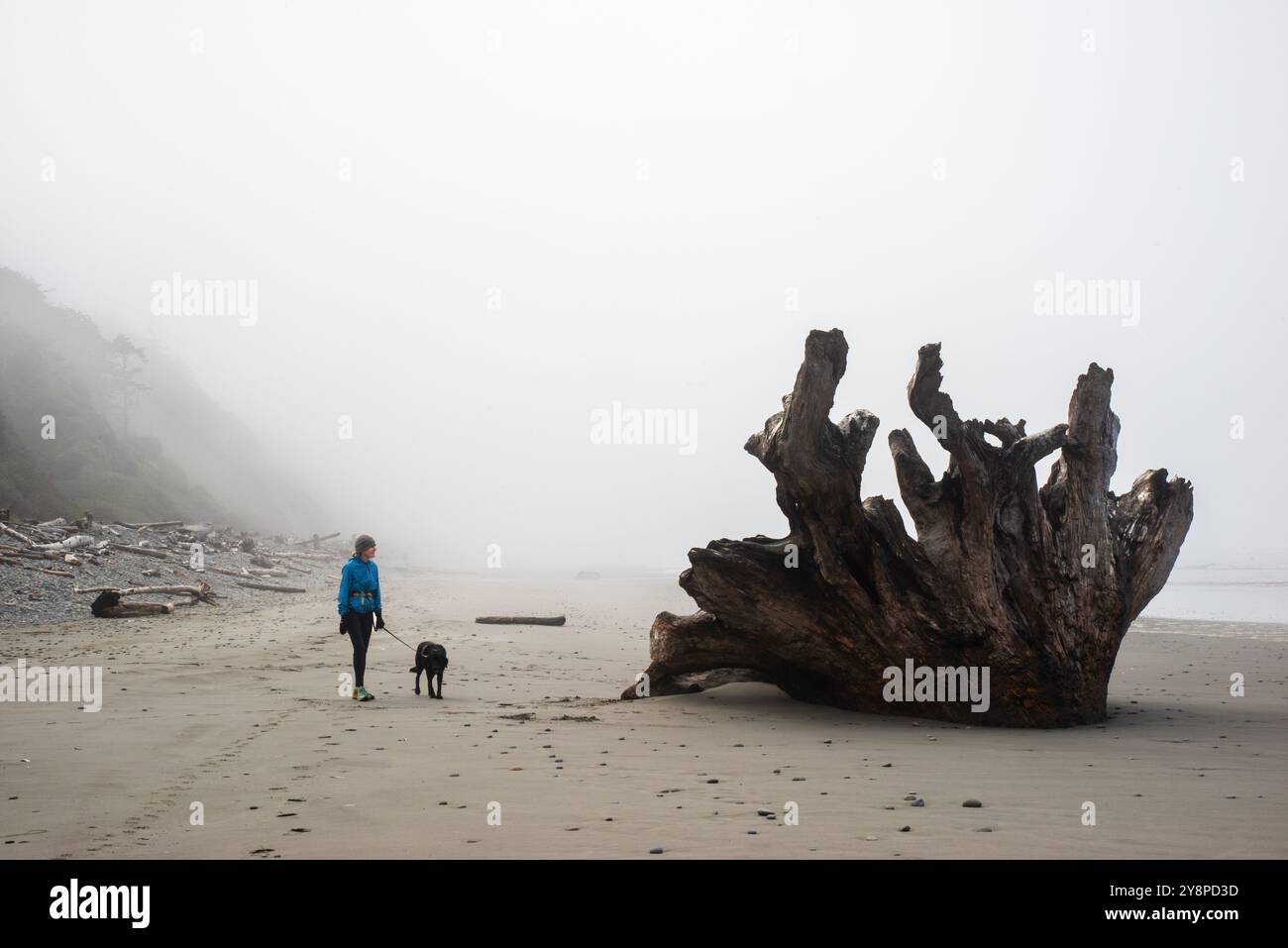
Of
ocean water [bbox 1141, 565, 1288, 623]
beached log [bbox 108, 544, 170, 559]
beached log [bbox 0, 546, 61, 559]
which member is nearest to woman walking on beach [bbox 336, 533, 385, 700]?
beached log [bbox 0, 546, 61, 559]

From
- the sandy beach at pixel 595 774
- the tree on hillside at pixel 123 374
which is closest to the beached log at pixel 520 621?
the sandy beach at pixel 595 774

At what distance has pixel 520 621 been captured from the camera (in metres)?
24.0

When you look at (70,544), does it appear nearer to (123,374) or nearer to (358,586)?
(358,586)

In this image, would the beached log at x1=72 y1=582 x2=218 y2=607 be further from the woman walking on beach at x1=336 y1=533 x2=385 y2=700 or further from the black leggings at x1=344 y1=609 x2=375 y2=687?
the black leggings at x1=344 y1=609 x2=375 y2=687

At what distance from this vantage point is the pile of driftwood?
24.4 metres

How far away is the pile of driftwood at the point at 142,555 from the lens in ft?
80.1

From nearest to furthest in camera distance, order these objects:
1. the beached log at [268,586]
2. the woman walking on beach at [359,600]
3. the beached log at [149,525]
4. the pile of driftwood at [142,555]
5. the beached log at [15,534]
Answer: the woman walking on beach at [359,600] < the pile of driftwood at [142,555] < the beached log at [15,534] < the beached log at [268,586] < the beached log at [149,525]

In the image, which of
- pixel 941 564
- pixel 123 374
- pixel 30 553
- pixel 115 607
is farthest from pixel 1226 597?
pixel 123 374

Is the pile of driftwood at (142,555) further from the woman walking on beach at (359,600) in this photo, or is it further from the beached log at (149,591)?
the woman walking on beach at (359,600)

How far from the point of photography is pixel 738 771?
739 centimetres
